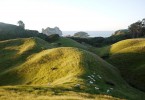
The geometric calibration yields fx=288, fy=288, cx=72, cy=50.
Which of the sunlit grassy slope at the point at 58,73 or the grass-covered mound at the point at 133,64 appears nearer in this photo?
the sunlit grassy slope at the point at 58,73

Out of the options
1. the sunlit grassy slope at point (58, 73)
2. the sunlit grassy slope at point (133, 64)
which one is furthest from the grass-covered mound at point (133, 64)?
the sunlit grassy slope at point (58, 73)

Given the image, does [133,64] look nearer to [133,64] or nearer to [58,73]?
[133,64]

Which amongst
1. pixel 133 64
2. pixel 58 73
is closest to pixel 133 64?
pixel 133 64

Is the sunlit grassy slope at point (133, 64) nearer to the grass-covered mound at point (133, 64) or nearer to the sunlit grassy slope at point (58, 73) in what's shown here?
the grass-covered mound at point (133, 64)

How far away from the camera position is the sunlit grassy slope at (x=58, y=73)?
44.6 meters

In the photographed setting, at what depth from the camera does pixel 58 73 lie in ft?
225

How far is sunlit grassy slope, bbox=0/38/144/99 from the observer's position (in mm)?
44594

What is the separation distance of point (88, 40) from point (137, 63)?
300 feet

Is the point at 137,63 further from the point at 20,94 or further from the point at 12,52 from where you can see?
the point at 20,94

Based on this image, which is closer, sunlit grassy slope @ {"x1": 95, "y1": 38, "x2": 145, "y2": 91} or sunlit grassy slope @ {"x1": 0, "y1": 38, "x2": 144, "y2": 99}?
sunlit grassy slope @ {"x1": 0, "y1": 38, "x2": 144, "y2": 99}

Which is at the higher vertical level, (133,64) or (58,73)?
(58,73)

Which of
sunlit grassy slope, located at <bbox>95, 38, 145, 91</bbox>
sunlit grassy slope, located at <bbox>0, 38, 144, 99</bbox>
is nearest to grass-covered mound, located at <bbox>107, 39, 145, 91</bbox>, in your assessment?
sunlit grassy slope, located at <bbox>95, 38, 145, 91</bbox>

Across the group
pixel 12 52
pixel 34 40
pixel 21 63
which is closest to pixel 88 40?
pixel 34 40

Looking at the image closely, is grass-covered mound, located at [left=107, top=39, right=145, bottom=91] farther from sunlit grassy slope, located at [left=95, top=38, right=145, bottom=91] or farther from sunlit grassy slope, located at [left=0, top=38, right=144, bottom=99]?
sunlit grassy slope, located at [left=0, top=38, right=144, bottom=99]
